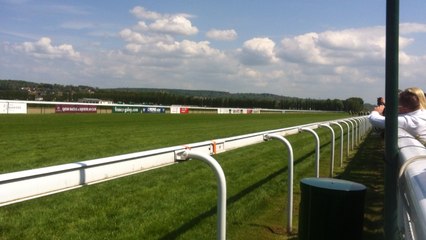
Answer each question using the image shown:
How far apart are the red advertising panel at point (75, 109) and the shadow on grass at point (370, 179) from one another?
31.0 m

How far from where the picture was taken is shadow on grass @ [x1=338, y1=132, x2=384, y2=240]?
213 inches

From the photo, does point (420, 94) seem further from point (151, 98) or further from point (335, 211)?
point (151, 98)

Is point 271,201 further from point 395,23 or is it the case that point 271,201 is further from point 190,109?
point 190,109

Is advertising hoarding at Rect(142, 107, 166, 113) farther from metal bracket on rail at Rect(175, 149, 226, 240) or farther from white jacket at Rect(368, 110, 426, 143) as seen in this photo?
metal bracket on rail at Rect(175, 149, 226, 240)

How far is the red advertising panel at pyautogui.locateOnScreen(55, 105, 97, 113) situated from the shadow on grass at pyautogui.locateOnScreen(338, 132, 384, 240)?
31.0m

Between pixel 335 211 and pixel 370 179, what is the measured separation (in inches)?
215

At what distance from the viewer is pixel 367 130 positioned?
22.3 meters

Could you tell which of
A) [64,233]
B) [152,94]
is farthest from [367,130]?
[152,94]

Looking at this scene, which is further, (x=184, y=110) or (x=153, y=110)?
(x=184, y=110)

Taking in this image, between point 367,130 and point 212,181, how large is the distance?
52.4ft

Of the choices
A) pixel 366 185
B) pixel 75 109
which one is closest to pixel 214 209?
pixel 366 185

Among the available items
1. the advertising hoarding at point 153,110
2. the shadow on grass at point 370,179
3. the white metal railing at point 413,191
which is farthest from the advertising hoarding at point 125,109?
the white metal railing at point 413,191

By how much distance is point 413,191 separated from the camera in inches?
80.4

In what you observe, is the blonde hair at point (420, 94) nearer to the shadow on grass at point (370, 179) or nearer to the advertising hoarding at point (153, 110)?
the shadow on grass at point (370, 179)
